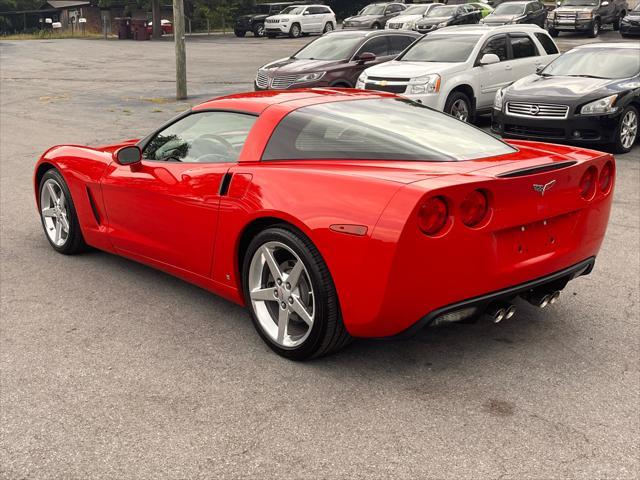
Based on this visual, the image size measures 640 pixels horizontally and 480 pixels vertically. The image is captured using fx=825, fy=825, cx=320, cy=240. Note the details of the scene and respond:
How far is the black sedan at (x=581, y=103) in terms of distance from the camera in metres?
11.3

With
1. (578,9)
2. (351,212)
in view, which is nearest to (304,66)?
(351,212)

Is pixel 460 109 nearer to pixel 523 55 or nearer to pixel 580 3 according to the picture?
pixel 523 55

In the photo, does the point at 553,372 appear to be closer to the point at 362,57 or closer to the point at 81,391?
the point at 81,391

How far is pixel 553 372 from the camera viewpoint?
427cm

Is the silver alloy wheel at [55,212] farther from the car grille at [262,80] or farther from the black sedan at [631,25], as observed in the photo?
the black sedan at [631,25]

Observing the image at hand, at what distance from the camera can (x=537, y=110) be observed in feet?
38.2

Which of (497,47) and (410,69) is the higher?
(497,47)

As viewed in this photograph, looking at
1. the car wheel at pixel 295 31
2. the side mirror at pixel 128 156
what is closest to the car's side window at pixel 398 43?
the side mirror at pixel 128 156

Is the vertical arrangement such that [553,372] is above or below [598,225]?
below

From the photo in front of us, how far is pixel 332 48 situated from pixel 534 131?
6.03 meters

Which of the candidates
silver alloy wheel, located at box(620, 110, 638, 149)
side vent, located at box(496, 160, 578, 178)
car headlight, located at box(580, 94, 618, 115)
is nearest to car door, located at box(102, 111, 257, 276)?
side vent, located at box(496, 160, 578, 178)

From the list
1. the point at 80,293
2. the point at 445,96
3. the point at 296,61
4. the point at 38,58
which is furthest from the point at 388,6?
the point at 80,293

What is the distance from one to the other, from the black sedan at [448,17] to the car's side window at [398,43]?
20123mm

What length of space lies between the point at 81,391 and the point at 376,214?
170 centimetres
